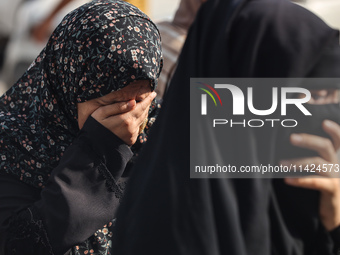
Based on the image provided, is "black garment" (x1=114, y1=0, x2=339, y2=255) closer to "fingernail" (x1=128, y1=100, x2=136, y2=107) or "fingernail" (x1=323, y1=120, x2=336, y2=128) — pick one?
"fingernail" (x1=323, y1=120, x2=336, y2=128)

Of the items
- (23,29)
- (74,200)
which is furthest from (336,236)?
(23,29)

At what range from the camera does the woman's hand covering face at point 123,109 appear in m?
1.67

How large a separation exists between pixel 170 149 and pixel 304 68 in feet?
0.99

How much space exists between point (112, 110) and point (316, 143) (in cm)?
79

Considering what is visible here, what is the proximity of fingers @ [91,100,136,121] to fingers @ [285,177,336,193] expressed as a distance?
0.74 meters

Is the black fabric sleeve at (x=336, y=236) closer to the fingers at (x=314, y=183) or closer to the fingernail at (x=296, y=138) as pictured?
the fingers at (x=314, y=183)

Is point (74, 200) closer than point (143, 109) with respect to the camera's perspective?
Yes

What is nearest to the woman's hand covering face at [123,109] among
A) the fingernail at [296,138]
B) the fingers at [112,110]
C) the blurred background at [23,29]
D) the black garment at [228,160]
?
the fingers at [112,110]

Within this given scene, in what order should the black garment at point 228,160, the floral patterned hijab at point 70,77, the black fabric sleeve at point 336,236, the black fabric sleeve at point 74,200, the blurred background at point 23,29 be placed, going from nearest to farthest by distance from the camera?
the black garment at point 228,160, the black fabric sleeve at point 336,236, the black fabric sleeve at point 74,200, the floral patterned hijab at point 70,77, the blurred background at point 23,29

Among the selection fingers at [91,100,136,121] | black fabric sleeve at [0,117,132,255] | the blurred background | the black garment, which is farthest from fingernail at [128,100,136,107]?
the blurred background

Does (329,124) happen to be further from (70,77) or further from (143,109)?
(70,77)

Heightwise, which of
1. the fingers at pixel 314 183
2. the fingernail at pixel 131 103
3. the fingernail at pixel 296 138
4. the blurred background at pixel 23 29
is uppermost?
the fingernail at pixel 296 138

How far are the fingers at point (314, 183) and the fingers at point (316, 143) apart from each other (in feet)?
0.15

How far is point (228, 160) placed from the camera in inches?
40.3
